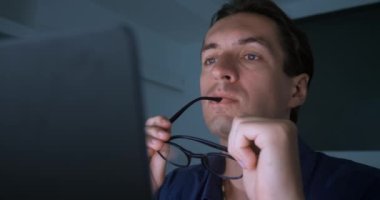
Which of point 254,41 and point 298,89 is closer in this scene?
point 254,41

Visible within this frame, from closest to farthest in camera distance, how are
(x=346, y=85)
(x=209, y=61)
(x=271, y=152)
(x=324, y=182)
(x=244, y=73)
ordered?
(x=271, y=152) < (x=324, y=182) < (x=244, y=73) < (x=209, y=61) < (x=346, y=85)

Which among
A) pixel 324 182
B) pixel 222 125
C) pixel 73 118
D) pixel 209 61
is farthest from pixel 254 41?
pixel 73 118

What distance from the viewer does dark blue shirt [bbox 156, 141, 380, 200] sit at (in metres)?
0.86

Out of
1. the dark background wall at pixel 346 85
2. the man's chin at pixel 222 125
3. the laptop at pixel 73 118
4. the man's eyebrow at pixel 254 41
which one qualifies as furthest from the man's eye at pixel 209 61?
the dark background wall at pixel 346 85

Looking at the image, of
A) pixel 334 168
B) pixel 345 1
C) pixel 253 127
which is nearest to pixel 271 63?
pixel 334 168

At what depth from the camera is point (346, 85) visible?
1.88m

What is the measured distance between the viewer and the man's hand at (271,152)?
595 millimetres

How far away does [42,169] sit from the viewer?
0.94 feet

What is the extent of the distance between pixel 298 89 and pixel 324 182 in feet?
1.20

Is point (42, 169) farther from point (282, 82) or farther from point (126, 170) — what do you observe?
point (282, 82)

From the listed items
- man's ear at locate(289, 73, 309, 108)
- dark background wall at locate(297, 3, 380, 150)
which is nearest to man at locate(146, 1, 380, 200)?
man's ear at locate(289, 73, 309, 108)

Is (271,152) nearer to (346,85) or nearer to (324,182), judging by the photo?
(324,182)

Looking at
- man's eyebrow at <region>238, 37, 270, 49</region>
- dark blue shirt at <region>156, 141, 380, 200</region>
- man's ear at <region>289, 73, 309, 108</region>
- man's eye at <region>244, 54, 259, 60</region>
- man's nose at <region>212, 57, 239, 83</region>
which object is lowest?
dark blue shirt at <region>156, 141, 380, 200</region>

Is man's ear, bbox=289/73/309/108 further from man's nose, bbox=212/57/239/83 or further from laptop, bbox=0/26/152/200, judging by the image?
laptop, bbox=0/26/152/200
